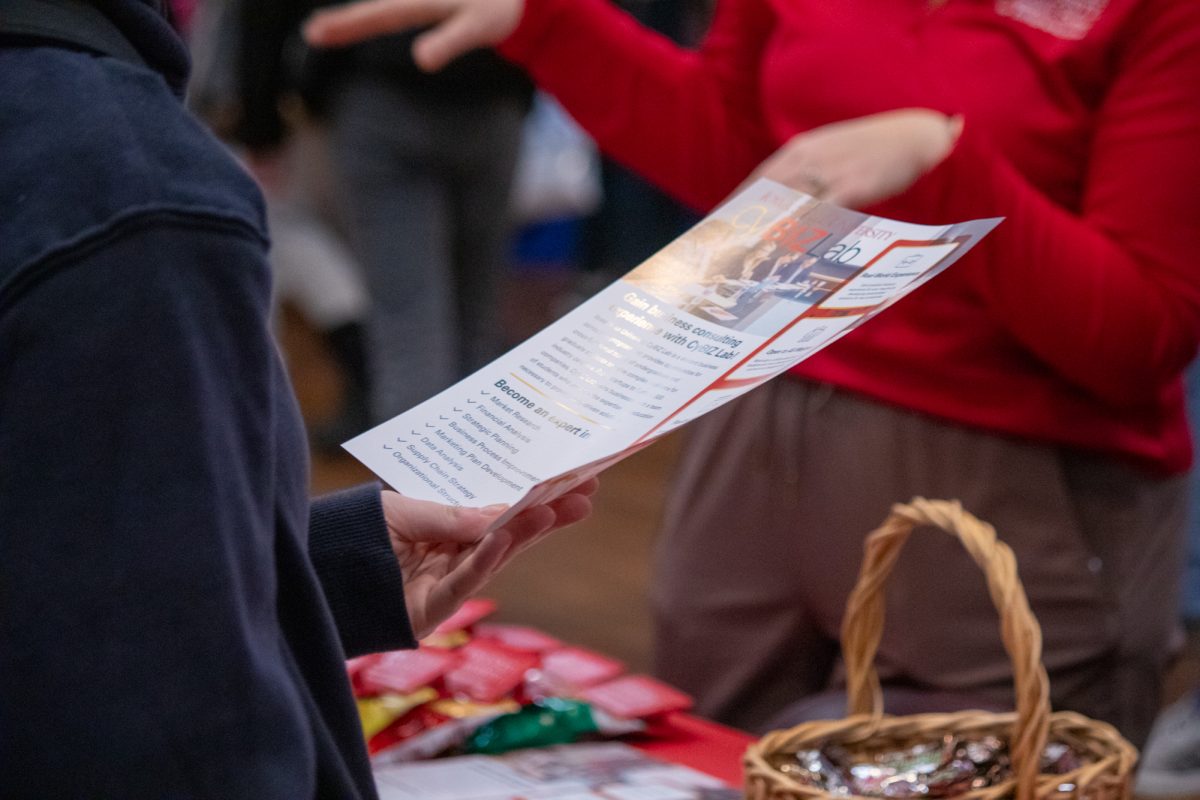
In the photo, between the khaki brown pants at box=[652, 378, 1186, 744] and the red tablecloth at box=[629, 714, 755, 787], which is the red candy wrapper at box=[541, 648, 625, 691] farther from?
the khaki brown pants at box=[652, 378, 1186, 744]

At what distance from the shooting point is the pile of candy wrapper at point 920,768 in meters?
0.91

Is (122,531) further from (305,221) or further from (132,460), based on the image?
(305,221)

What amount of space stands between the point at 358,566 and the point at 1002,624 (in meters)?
0.45

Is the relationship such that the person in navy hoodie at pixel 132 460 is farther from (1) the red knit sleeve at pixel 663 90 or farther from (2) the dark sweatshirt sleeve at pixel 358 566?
(1) the red knit sleeve at pixel 663 90

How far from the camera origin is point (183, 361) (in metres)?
0.47

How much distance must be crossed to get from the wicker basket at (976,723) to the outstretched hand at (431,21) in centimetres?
64

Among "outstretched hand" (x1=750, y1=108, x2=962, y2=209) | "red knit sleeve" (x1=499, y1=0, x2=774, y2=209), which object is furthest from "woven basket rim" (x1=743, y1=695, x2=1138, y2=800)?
"red knit sleeve" (x1=499, y1=0, x2=774, y2=209)

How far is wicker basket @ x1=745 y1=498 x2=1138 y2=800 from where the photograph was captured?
87 centimetres

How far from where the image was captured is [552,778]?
1047mm

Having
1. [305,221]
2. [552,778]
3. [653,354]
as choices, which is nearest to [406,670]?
[552,778]

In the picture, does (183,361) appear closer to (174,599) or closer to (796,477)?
(174,599)

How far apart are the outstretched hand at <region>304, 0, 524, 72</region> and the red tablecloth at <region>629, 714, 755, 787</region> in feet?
2.12

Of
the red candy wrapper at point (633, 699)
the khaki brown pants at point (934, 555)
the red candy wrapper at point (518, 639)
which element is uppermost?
the khaki brown pants at point (934, 555)

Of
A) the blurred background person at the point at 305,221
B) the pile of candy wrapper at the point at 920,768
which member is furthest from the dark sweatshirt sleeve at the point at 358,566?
the blurred background person at the point at 305,221
